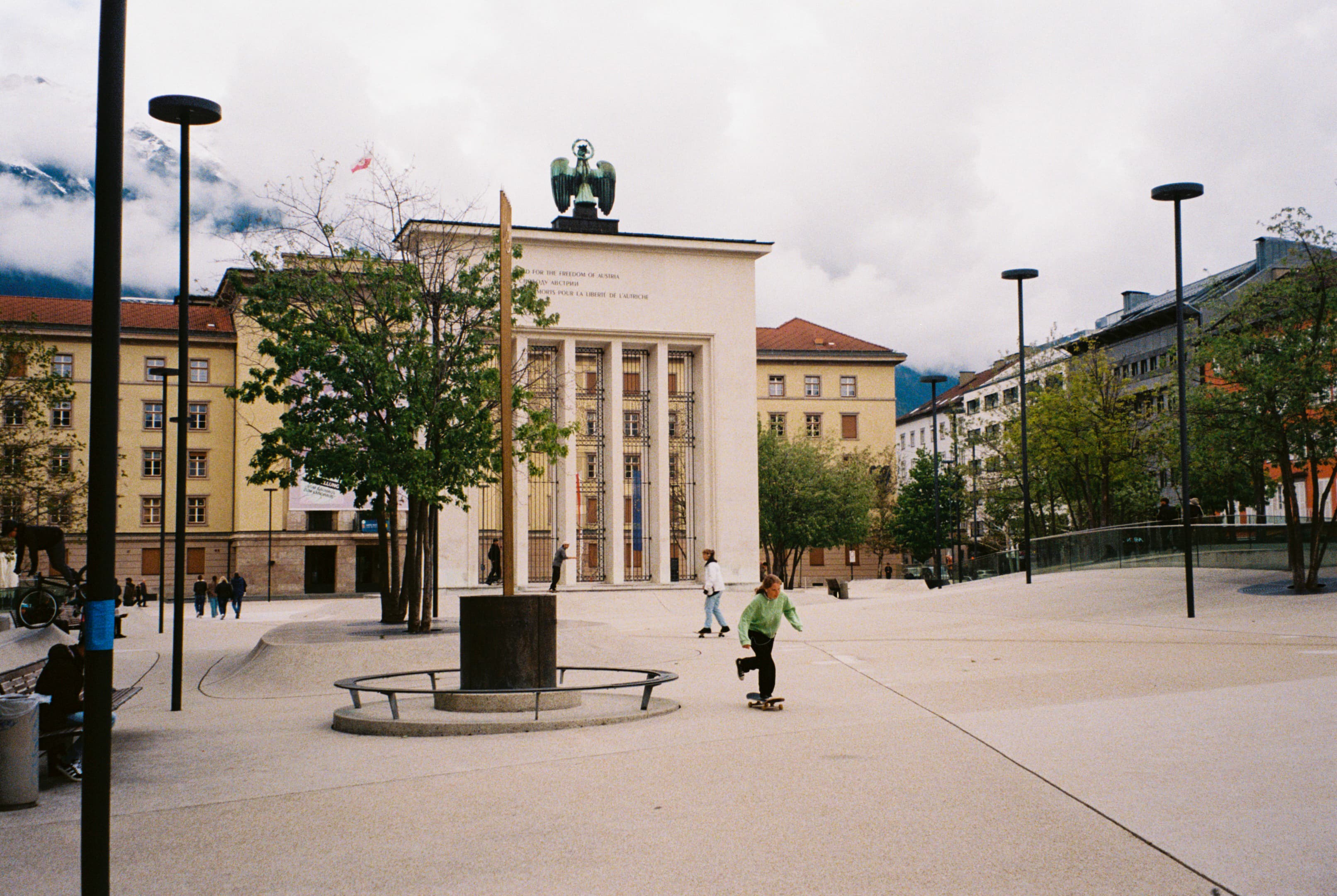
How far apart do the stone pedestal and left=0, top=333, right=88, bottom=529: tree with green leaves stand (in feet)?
79.7

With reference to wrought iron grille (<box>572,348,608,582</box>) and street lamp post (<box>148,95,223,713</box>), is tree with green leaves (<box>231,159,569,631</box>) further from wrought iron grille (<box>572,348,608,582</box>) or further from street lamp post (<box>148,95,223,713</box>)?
wrought iron grille (<box>572,348,608,582</box>)

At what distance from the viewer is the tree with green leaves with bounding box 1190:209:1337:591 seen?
24984 millimetres

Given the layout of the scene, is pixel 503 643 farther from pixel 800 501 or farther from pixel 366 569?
pixel 366 569

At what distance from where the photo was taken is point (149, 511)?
6688 cm

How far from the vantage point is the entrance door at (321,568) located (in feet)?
216

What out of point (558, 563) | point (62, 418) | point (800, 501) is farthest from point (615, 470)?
point (62, 418)

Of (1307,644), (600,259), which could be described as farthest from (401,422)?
(600,259)

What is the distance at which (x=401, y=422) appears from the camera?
66.8 ft

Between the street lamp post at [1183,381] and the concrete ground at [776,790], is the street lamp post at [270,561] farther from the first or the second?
the street lamp post at [1183,381]

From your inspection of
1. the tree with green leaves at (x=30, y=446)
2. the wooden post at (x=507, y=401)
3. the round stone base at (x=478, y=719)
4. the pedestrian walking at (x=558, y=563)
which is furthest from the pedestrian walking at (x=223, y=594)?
the wooden post at (x=507, y=401)

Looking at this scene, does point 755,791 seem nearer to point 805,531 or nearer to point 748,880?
point 748,880

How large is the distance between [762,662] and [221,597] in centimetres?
3222

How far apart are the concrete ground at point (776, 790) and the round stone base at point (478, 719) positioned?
0.62ft

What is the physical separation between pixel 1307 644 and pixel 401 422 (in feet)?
47.6
